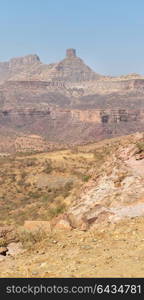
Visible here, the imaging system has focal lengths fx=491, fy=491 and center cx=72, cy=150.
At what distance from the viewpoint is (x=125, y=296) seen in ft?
25.1

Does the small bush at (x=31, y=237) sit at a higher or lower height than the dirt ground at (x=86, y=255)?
lower

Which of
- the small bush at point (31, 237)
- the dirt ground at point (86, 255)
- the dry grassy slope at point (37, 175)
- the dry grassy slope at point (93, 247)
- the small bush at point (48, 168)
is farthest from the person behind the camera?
the small bush at point (48, 168)

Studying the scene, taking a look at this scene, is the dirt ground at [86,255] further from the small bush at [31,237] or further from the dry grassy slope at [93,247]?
the small bush at [31,237]

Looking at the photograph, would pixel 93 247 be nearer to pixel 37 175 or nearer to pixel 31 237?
pixel 31 237

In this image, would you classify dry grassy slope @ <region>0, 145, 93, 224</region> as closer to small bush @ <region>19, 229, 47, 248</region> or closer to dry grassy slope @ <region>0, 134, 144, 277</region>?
dry grassy slope @ <region>0, 134, 144, 277</region>

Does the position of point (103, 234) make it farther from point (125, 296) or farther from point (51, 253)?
point (125, 296)

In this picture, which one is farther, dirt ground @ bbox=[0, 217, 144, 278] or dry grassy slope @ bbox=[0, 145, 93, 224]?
dry grassy slope @ bbox=[0, 145, 93, 224]

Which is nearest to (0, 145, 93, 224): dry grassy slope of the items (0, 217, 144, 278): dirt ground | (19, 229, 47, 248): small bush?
(19, 229, 47, 248): small bush

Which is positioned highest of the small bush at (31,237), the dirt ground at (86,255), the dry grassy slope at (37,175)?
the dirt ground at (86,255)

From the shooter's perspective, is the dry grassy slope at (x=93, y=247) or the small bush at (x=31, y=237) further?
the small bush at (x=31, y=237)

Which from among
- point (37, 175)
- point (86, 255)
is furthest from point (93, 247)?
point (37, 175)

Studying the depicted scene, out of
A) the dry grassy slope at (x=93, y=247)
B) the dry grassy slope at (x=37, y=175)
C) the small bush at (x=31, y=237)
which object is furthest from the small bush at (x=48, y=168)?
the small bush at (x=31, y=237)

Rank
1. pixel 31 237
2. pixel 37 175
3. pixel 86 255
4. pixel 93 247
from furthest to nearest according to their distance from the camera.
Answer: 1. pixel 37 175
2. pixel 31 237
3. pixel 93 247
4. pixel 86 255

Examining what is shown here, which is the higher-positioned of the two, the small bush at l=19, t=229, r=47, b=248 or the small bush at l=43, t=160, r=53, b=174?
the small bush at l=19, t=229, r=47, b=248
